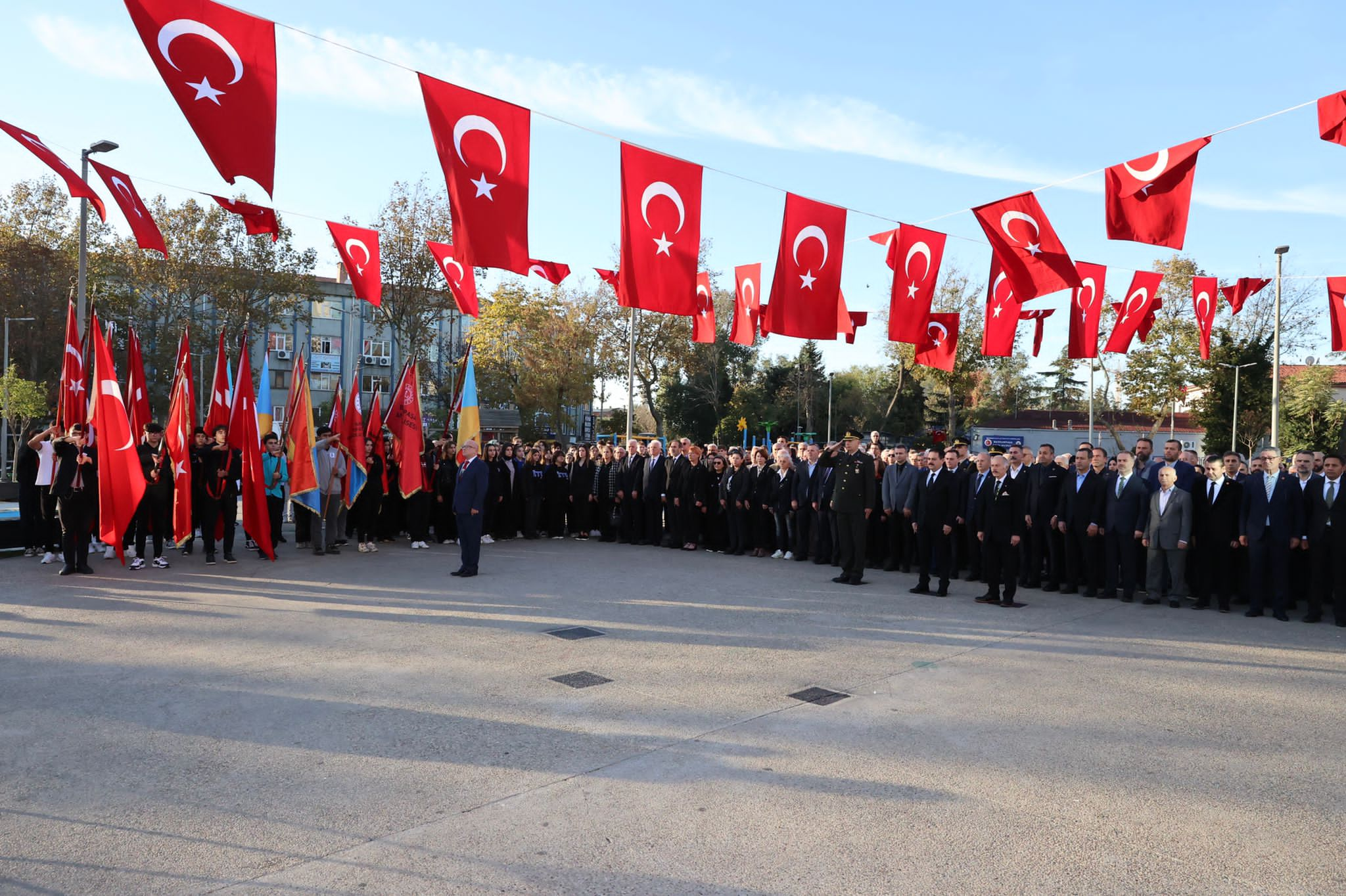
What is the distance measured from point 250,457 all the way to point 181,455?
0.90m

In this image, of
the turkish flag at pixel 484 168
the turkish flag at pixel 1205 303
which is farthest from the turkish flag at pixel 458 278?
the turkish flag at pixel 1205 303

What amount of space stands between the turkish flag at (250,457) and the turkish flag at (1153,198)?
38.0ft

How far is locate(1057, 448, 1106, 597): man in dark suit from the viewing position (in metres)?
11.6

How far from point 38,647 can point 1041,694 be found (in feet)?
27.0

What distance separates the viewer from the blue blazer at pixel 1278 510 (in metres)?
10.4

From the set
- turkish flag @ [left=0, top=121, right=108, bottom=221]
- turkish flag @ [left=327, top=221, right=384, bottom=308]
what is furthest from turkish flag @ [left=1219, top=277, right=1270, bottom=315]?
turkish flag @ [left=0, top=121, right=108, bottom=221]

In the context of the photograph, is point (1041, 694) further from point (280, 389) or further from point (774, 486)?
point (280, 389)

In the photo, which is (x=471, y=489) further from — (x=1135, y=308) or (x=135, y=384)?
(x=1135, y=308)

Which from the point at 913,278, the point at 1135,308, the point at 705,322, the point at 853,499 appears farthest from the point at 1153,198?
the point at 705,322

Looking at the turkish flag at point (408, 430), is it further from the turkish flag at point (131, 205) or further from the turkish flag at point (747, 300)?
the turkish flag at point (747, 300)

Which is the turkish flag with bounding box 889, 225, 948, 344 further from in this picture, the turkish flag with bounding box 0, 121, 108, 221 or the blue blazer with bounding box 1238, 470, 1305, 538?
the turkish flag with bounding box 0, 121, 108, 221

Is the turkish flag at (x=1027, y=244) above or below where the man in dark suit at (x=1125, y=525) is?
above

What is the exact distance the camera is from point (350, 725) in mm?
5719

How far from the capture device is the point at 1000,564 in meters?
10.8
